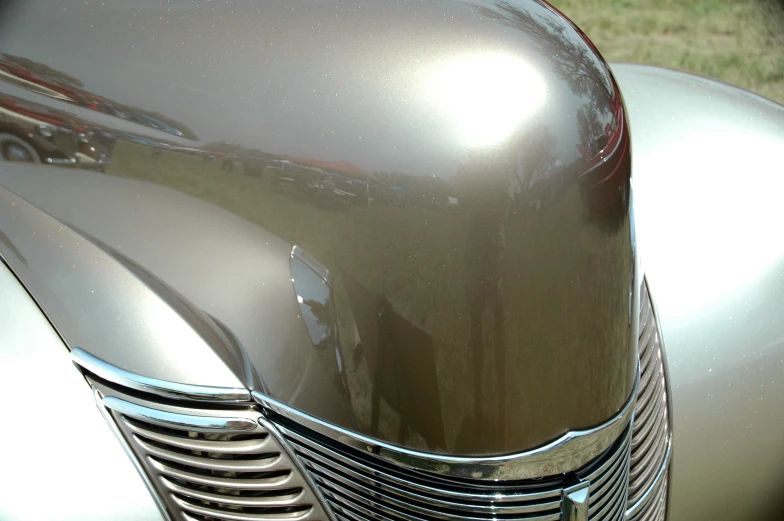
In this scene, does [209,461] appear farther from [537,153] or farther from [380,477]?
[537,153]

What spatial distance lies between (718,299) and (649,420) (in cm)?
26

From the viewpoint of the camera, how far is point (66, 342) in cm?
107

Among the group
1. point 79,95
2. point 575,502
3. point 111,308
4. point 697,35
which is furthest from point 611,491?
point 697,35

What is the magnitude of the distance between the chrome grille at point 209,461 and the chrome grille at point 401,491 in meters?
0.03

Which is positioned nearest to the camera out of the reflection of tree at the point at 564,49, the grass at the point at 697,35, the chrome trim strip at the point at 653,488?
the reflection of tree at the point at 564,49

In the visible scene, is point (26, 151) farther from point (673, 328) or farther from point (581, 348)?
point (673, 328)

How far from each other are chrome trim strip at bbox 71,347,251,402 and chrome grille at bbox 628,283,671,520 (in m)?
0.61

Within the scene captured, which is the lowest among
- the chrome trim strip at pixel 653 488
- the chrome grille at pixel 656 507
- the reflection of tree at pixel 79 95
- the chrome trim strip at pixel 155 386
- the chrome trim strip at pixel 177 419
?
the chrome grille at pixel 656 507

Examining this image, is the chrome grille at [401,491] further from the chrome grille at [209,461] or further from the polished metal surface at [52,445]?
the polished metal surface at [52,445]

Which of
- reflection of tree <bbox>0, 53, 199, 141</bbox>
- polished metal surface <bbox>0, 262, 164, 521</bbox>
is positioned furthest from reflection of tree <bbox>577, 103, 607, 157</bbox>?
polished metal surface <bbox>0, 262, 164, 521</bbox>

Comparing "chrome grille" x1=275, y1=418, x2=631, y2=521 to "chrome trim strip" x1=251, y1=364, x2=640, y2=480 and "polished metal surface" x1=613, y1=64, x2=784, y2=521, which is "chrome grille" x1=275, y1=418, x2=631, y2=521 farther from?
"polished metal surface" x1=613, y1=64, x2=784, y2=521

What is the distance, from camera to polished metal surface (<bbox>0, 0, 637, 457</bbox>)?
3.15 feet

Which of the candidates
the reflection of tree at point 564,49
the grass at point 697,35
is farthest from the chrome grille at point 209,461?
the grass at point 697,35

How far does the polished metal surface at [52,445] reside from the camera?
3.28ft
